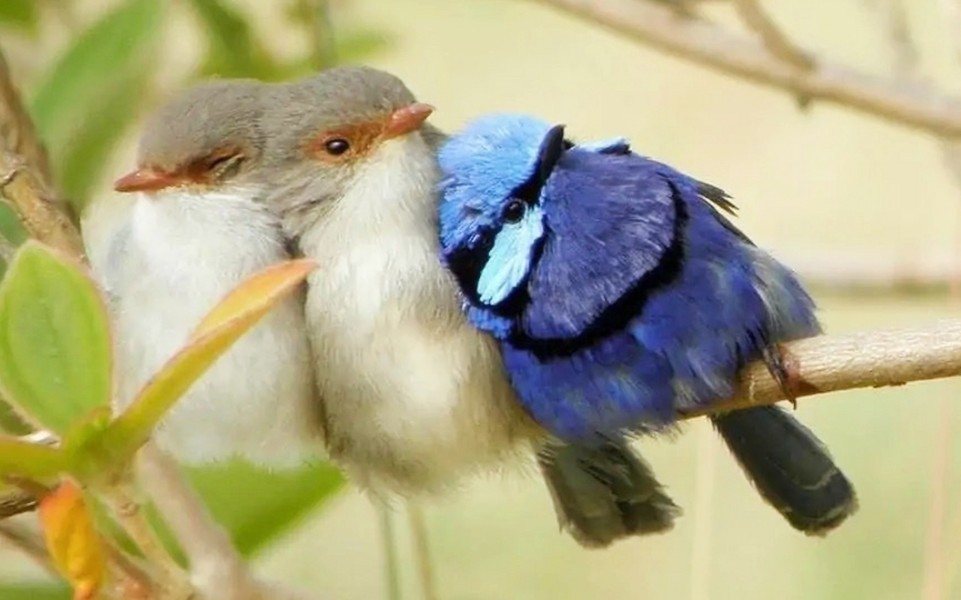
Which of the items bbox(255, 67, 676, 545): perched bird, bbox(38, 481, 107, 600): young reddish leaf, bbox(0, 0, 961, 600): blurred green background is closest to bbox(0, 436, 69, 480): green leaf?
bbox(38, 481, 107, 600): young reddish leaf

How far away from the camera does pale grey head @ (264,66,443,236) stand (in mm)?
470

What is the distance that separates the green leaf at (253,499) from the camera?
70cm

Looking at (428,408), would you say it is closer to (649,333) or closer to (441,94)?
(649,333)

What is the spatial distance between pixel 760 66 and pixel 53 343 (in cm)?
57

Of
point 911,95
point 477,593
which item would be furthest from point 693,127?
point 911,95

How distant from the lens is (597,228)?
45 cm

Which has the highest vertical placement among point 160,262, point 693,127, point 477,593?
point 160,262

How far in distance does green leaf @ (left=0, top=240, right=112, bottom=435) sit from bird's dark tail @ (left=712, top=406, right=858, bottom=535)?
0.84 feet

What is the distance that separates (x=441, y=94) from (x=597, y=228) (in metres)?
1.15

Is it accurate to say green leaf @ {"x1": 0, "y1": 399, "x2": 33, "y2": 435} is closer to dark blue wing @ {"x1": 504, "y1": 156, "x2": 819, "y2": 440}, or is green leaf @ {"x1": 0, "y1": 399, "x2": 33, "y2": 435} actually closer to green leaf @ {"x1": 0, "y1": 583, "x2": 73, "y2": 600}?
green leaf @ {"x1": 0, "y1": 583, "x2": 73, "y2": 600}

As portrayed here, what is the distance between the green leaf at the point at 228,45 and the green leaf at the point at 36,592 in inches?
12.1

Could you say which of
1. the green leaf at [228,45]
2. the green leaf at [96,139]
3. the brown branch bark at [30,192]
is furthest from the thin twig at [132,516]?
the green leaf at [228,45]

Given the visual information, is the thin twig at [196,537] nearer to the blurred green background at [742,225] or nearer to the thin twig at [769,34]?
the thin twig at [769,34]

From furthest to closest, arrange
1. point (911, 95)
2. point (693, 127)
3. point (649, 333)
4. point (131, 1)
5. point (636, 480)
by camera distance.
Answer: point (693, 127)
point (911, 95)
point (131, 1)
point (636, 480)
point (649, 333)
